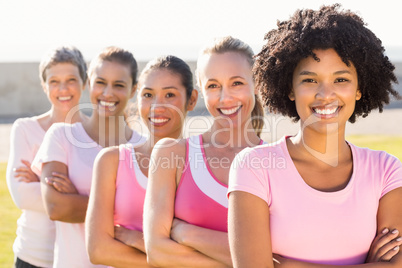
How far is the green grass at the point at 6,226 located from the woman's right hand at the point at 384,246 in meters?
4.28

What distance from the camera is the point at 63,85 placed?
434 cm

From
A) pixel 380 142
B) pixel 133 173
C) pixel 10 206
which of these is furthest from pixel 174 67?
pixel 380 142

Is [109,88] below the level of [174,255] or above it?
above

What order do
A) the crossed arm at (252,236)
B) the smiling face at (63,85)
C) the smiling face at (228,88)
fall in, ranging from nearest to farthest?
1. the crossed arm at (252,236)
2. the smiling face at (228,88)
3. the smiling face at (63,85)

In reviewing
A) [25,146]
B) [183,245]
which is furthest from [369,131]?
[183,245]

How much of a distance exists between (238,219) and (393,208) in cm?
65

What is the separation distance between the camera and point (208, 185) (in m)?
2.66

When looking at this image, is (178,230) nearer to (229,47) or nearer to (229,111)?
(229,111)

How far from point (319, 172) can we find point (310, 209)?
208mm

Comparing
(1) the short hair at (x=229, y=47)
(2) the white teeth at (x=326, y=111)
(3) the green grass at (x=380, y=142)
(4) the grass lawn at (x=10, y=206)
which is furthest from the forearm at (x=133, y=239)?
(3) the green grass at (x=380, y=142)

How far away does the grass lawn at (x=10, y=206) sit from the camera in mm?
5941

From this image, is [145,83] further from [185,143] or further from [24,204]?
[24,204]

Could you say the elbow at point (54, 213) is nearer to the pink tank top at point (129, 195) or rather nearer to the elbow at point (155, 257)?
the pink tank top at point (129, 195)

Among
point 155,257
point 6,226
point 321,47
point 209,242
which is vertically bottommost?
point 6,226
